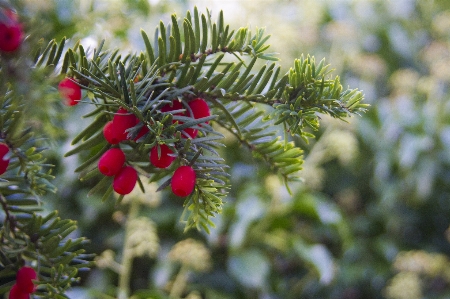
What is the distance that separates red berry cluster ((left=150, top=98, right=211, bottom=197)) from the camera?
192 millimetres

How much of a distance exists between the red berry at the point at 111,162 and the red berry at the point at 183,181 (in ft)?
0.11

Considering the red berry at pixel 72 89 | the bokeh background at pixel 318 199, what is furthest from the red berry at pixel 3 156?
the bokeh background at pixel 318 199

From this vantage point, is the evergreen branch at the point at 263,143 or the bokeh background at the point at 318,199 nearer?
the evergreen branch at the point at 263,143

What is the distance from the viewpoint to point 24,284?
23 cm

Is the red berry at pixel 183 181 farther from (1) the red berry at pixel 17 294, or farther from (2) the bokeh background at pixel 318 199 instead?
(2) the bokeh background at pixel 318 199

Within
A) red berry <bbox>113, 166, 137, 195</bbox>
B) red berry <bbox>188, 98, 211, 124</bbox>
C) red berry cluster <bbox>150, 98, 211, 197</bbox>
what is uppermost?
red berry <bbox>188, 98, 211, 124</bbox>

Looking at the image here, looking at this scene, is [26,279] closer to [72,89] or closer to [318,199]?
[72,89]

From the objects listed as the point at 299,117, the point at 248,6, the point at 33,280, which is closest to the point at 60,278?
the point at 33,280

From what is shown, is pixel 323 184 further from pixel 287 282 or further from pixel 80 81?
pixel 80 81

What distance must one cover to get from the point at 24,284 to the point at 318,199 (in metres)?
0.65

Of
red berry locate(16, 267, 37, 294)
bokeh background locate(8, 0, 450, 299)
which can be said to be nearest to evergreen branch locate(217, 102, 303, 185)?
red berry locate(16, 267, 37, 294)

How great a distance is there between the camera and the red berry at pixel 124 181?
0.70 ft

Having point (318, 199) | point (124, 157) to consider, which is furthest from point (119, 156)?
point (318, 199)

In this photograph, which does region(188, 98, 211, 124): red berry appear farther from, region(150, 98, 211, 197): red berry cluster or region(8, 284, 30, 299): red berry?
region(8, 284, 30, 299): red berry
